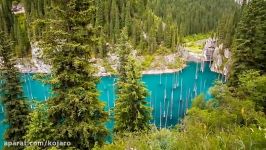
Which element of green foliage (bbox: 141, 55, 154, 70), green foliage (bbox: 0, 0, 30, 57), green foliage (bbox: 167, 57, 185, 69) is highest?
green foliage (bbox: 0, 0, 30, 57)

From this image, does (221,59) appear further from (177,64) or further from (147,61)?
(147,61)

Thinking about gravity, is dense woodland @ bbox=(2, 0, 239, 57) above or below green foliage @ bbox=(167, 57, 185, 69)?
above

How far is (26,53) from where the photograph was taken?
12900 cm

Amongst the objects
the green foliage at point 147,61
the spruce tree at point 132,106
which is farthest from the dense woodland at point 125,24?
the spruce tree at point 132,106

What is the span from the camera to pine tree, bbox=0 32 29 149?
→ 94.8ft

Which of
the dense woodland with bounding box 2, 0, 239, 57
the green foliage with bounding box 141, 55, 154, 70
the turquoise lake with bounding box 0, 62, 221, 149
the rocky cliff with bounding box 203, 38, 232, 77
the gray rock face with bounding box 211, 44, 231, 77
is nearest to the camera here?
the turquoise lake with bounding box 0, 62, 221, 149

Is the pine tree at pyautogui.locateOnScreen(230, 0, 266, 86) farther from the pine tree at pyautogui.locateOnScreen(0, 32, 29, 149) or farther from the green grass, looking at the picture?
the green grass

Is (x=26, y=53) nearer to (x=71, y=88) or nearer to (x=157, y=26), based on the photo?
(x=157, y=26)

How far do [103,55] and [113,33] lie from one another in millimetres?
11498

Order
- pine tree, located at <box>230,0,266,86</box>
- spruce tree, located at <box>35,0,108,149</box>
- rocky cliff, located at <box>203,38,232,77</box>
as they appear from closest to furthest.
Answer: spruce tree, located at <box>35,0,108,149</box> → pine tree, located at <box>230,0,266,86</box> → rocky cliff, located at <box>203,38,232,77</box>

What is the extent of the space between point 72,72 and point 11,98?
15.3 m

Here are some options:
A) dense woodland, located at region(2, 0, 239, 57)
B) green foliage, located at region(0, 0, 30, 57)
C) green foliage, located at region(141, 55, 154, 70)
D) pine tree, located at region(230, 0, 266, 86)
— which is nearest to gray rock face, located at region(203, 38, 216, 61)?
dense woodland, located at region(2, 0, 239, 57)

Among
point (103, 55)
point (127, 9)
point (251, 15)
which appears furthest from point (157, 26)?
point (251, 15)

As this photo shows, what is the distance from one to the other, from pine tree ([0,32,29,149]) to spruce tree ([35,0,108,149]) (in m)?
13.1
